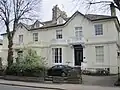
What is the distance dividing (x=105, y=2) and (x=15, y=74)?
13.8 m

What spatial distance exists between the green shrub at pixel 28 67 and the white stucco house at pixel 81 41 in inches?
346

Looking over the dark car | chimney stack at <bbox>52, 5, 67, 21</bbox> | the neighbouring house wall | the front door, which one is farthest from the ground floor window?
chimney stack at <bbox>52, 5, 67, 21</bbox>

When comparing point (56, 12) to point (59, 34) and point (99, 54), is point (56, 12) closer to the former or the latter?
point (59, 34)

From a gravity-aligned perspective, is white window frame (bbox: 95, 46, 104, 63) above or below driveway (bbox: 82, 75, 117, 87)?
above

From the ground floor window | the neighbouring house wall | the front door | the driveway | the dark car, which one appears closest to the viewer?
the driveway

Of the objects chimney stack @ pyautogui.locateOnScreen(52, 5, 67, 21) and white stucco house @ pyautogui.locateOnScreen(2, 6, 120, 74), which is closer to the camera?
white stucco house @ pyautogui.locateOnScreen(2, 6, 120, 74)

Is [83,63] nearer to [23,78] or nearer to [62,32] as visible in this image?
[62,32]

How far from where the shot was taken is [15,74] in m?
26.1

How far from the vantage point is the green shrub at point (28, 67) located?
24.2 metres

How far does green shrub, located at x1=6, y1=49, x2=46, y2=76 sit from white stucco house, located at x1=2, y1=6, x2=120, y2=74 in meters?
8.78

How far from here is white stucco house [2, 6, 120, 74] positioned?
30.3 metres

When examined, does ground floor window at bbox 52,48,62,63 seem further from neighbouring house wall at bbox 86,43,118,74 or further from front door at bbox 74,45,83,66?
neighbouring house wall at bbox 86,43,118,74

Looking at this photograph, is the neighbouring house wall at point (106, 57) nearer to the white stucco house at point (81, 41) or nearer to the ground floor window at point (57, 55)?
the white stucco house at point (81, 41)

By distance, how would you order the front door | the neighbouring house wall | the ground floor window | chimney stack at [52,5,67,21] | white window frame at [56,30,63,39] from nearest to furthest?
the neighbouring house wall < the front door < the ground floor window < white window frame at [56,30,63,39] < chimney stack at [52,5,67,21]
